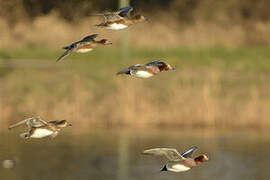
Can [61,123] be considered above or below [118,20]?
below

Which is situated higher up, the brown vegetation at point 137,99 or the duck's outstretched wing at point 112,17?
the duck's outstretched wing at point 112,17

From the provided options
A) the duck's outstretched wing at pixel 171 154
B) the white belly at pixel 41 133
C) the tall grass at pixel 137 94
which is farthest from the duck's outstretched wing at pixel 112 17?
the tall grass at pixel 137 94

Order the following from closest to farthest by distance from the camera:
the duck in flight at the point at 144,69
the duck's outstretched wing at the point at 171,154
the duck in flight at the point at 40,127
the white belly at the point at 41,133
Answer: the duck's outstretched wing at the point at 171,154 → the duck in flight at the point at 144,69 → the duck in flight at the point at 40,127 → the white belly at the point at 41,133

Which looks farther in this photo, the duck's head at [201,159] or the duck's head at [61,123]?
the duck's head at [61,123]

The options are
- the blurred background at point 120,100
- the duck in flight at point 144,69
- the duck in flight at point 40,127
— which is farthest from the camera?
the blurred background at point 120,100

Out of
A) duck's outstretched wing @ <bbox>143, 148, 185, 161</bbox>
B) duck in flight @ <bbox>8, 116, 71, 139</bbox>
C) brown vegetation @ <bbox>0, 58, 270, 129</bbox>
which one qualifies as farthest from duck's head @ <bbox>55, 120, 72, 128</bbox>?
brown vegetation @ <bbox>0, 58, 270, 129</bbox>

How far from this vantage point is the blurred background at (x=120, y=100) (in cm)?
1944

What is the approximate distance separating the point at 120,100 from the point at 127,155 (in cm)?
306

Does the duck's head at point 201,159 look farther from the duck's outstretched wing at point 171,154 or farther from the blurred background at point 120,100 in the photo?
the blurred background at point 120,100

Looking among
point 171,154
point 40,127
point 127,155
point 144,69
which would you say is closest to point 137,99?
point 127,155

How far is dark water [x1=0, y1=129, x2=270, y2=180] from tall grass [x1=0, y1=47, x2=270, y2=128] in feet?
1.32

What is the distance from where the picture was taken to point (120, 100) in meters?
23.0

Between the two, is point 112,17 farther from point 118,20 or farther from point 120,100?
point 120,100

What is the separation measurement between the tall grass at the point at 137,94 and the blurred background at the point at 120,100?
0.10ft
